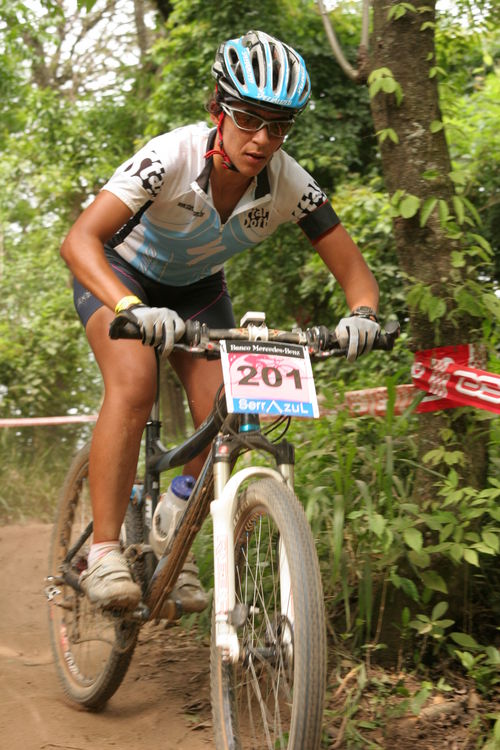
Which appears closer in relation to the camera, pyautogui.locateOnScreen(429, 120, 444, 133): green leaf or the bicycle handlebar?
the bicycle handlebar

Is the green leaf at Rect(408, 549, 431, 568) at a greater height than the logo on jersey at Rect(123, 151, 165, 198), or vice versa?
the logo on jersey at Rect(123, 151, 165, 198)

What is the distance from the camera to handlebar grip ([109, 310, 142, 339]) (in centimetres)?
231

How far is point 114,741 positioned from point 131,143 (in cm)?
867

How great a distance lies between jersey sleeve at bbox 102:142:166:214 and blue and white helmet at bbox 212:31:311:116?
31cm

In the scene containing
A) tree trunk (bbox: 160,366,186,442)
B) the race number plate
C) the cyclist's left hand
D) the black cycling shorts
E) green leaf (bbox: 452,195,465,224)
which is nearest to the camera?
the race number plate

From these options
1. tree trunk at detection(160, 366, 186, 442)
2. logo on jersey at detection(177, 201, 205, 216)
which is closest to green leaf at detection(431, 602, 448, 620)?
logo on jersey at detection(177, 201, 205, 216)

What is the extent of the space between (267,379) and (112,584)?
37.6 inches

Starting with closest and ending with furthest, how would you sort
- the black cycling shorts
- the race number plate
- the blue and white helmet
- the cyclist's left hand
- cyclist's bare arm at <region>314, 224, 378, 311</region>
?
1. the race number plate
2. the cyclist's left hand
3. the blue and white helmet
4. cyclist's bare arm at <region>314, 224, 378, 311</region>
5. the black cycling shorts

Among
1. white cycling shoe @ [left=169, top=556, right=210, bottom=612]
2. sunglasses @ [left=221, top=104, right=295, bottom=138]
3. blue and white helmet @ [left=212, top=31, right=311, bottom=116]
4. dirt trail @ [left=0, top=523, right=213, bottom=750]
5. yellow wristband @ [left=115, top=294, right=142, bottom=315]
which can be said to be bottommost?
dirt trail @ [left=0, top=523, right=213, bottom=750]

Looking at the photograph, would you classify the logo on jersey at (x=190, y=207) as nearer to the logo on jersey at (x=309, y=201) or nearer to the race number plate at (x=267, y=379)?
the logo on jersey at (x=309, y=201)

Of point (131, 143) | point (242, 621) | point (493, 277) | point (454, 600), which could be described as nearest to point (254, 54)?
point (242, 621)

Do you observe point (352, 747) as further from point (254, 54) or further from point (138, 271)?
point (254, 54)

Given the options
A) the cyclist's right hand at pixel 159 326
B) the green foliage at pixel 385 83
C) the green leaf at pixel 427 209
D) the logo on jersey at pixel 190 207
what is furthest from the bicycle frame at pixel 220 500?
the green foliage at pixel 385 83

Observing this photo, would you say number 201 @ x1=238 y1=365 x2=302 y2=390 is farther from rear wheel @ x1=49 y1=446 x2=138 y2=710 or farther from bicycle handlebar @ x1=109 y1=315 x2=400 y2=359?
rear wheel @ x1=49 y1=446 x2=138 y2=710
